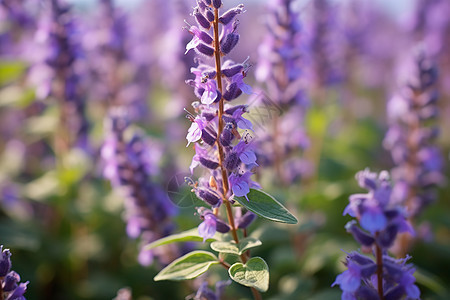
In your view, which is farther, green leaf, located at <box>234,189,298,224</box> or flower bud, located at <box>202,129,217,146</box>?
flower bud, located at <box>202,129,217,146</box>

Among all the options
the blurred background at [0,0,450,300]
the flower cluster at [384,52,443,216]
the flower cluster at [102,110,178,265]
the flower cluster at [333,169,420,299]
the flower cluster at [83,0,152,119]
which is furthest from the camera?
the flower cluster at [83,0,152,119]

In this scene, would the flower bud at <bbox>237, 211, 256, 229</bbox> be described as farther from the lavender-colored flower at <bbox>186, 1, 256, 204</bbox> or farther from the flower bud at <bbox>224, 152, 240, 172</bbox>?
the flower bud at <bbox>224, 152, 240, 172</bbox>

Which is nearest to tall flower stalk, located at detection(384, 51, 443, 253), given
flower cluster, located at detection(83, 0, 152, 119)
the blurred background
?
the blurred background

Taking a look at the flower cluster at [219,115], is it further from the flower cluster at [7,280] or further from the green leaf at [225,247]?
the flower cluster at [7,280]

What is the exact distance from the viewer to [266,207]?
2201mm

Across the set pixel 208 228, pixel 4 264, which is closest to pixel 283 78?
pixel 208 228

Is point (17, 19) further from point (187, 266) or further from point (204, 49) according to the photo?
point (187, 266)

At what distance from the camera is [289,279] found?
4.01 meters

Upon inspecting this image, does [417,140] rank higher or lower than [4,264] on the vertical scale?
lower

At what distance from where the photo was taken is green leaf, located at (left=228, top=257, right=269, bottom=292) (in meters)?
2.03

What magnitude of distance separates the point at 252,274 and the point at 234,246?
0.21 metres

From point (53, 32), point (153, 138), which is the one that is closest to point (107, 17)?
point (53, 32)

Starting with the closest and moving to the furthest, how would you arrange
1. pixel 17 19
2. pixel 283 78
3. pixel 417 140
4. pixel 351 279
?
1. pixel 351 279
2. pixel 417 140
3. pixel 283 78
4. pixel 17 19

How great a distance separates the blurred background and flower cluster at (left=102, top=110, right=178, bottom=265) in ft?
0.04
